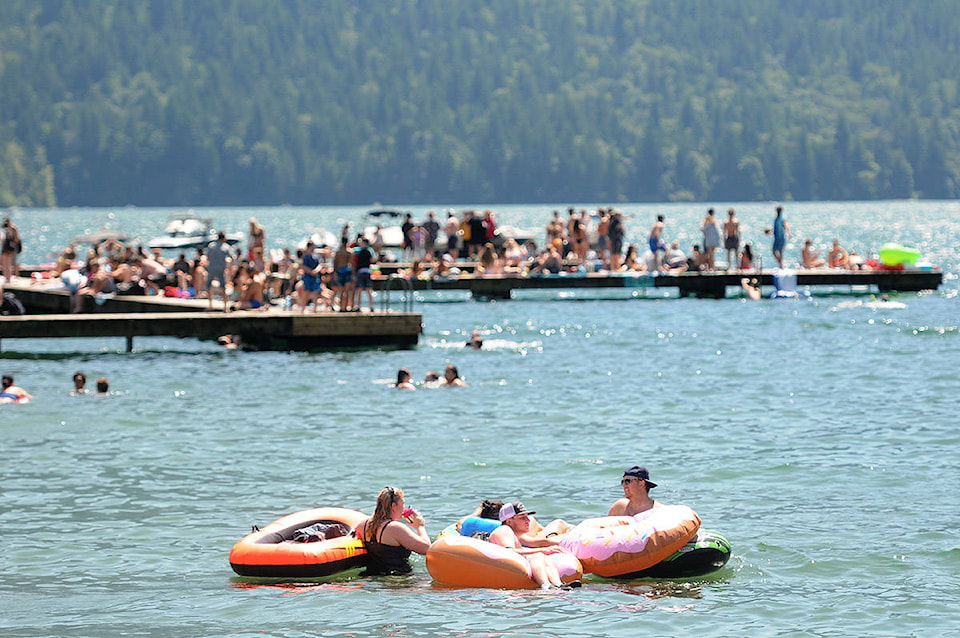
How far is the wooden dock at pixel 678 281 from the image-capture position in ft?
144

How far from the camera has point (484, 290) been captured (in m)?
45.8

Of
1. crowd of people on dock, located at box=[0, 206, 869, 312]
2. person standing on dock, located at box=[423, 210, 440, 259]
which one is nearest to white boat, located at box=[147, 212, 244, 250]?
crowd of people on dock, located at box=[0, 206, 869, 312]

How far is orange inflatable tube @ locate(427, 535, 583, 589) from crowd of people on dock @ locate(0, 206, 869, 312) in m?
17.3

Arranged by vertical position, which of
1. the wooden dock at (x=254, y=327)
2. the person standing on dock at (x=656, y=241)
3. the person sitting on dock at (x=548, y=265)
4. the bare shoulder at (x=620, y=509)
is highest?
the person standing on dock at (x=656, y=241)

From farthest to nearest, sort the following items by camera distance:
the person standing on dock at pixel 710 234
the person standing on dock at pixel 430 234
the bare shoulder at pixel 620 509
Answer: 1. the person standing on dock at pixel 430 234
2. the person standing on dock at pixel 710 234
3. the bare shoulder at pixel 620 509

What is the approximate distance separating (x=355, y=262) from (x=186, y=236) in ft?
278

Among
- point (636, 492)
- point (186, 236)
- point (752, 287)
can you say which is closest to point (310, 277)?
point (636, 492)

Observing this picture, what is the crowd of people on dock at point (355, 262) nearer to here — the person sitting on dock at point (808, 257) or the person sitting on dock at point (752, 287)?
the person sitting on dock at point (808, 257)

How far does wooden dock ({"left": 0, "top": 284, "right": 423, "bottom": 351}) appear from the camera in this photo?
99.6 feet

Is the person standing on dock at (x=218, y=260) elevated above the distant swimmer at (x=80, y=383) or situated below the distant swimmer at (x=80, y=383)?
above

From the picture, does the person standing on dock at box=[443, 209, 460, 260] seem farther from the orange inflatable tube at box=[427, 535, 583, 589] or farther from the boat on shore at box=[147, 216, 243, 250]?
the boat on shore at box=[147, 216, 243, 250]

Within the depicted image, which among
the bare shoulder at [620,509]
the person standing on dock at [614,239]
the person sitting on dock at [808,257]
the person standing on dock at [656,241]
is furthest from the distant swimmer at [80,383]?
the person sitting on dock at [808,257]

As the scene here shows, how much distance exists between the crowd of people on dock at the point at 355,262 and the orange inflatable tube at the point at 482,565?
56.7 feet

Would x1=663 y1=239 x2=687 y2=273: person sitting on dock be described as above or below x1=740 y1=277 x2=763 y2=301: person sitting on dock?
above
